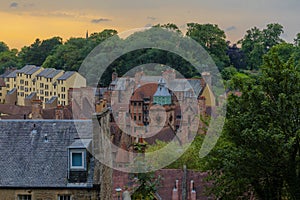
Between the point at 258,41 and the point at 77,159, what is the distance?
11262 centimetres

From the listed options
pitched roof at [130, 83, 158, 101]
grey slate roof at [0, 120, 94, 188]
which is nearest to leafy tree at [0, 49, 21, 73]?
pitched roof at [130, 83, 158, 101]

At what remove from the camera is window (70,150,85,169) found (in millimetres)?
24562

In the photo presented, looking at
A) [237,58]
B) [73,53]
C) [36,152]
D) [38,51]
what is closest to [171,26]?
[237,58]

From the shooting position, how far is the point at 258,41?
437 feet

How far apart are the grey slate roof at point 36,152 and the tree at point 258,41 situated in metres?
102

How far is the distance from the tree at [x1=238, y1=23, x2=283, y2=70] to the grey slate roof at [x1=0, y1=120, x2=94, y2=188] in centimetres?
10242

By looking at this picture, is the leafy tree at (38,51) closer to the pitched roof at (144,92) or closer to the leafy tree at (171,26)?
the leafy tree at (171,26)

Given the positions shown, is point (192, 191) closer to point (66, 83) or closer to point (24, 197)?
point (24, 197)

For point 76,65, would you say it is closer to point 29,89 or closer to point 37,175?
point 29,89

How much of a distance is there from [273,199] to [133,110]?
5324cm

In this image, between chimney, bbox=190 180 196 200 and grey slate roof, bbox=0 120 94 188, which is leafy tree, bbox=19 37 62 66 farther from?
grey slate roof, bbox=0 120 94 188

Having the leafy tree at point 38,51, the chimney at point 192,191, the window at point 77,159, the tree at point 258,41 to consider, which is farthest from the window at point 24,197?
the leafy tree at point 38,51

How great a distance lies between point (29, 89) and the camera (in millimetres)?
121812

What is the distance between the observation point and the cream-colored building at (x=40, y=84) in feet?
370
